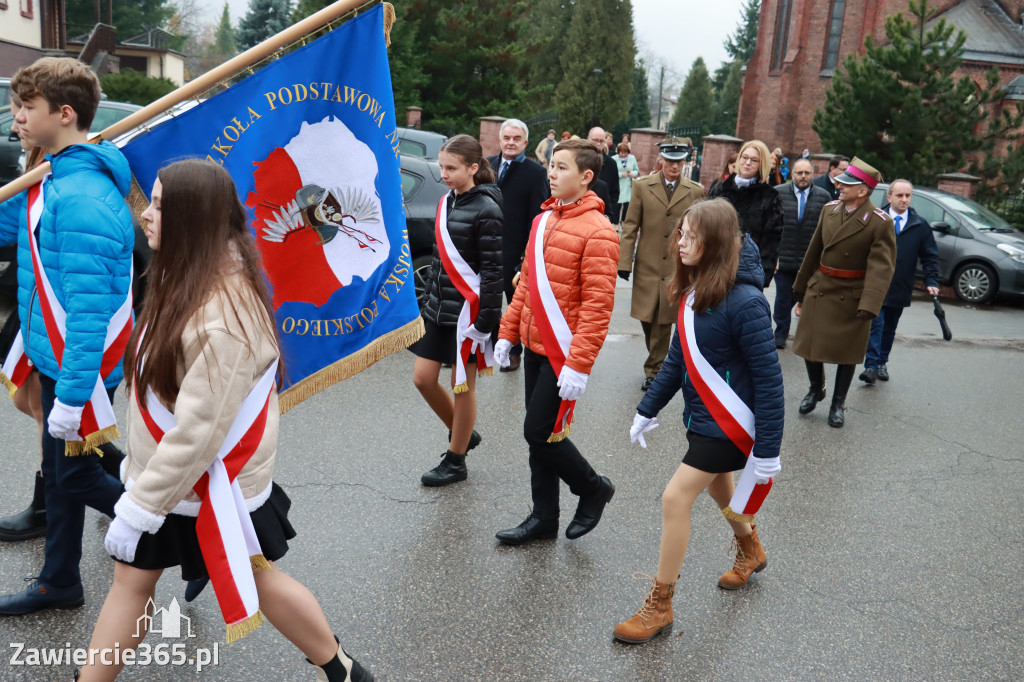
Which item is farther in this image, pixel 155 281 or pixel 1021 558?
pixel 1021 558

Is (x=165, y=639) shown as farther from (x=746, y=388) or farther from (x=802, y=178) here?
(x=802, y=178)

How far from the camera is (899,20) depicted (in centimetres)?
1741

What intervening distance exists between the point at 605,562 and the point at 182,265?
2.52 m

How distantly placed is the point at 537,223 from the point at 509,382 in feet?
10.1

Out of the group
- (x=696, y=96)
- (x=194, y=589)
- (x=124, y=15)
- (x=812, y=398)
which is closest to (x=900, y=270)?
(x=812, y=398)

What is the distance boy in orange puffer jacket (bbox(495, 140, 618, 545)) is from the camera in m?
3.84

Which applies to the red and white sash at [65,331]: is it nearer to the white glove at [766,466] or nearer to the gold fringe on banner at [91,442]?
the gold fringe on banner at [91,442]

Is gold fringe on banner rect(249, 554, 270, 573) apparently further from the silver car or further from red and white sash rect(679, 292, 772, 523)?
the silver car

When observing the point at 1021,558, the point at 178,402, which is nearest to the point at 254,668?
the point at 178,402

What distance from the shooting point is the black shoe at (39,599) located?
3342 mm

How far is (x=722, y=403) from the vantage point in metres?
3.47

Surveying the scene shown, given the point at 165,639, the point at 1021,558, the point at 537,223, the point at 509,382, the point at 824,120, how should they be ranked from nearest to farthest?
the point at 165,639, the point at 537,223, the point at 1021,558, the point at 509,382, the point at 824,120

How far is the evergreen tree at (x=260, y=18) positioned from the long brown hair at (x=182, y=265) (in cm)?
4060

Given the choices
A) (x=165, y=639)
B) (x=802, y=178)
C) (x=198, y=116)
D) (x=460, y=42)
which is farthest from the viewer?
(x=460, y=42)
